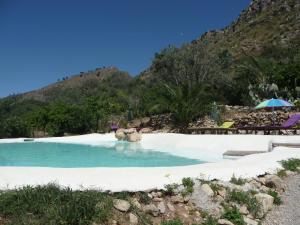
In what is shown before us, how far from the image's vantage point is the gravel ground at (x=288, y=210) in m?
6.16

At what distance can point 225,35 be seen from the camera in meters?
67.5

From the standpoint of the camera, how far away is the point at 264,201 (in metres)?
6.59

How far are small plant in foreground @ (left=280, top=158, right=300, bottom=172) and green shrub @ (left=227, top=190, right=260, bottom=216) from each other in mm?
2584

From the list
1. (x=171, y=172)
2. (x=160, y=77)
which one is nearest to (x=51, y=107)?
(x=160, y=77)

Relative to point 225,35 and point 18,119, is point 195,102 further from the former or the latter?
point 225,35

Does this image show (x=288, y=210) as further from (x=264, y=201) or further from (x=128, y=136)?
(x=128, y=136)

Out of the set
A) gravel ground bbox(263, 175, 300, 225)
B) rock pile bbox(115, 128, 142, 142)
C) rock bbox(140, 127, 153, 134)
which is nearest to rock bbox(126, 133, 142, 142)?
rock pile bbox(115, 128, 142, 142)

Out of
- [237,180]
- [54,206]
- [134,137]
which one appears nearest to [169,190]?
[237,180]

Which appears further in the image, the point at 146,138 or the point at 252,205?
the point at 146,138

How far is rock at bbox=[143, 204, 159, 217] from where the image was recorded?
18.8 feet

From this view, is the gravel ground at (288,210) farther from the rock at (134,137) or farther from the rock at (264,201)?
the rock at (134,137)

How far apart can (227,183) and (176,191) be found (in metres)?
1.14

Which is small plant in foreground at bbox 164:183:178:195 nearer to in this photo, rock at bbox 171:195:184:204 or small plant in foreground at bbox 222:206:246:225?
rock at bbox 171:195:184:204

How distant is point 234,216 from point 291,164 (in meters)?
3.70
